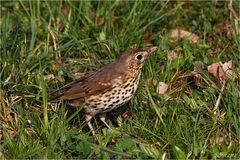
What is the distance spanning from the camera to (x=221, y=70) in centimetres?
578

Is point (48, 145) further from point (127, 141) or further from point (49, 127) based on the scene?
point (127, 141)

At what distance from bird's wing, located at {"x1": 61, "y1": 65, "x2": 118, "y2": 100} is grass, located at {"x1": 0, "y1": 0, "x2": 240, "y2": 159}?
11cm

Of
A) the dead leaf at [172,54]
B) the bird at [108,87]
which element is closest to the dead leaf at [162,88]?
the bird at [108,87]

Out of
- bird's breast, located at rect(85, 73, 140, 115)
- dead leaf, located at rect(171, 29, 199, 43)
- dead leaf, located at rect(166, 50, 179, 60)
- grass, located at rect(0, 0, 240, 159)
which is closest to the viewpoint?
grass, located at rect(0, 0, 240, 159)

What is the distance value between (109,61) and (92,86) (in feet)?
2.78

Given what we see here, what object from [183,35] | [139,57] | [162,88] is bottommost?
[162,88]

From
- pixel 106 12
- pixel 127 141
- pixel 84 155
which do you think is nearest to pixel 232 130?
pixel 127 141

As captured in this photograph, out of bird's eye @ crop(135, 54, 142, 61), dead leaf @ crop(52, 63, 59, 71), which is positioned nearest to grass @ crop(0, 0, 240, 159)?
dead leaf @ crop(52, 63, 59, 71)

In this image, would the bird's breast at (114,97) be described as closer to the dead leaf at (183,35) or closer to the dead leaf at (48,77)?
the dead leaf at (48,77)

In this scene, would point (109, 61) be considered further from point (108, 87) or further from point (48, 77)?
point (108, 87)

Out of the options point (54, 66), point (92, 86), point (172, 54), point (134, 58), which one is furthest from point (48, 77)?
point (172, 54)

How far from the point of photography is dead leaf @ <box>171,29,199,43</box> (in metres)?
6.73

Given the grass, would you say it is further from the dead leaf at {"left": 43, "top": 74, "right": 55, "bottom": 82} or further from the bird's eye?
the bird's eye

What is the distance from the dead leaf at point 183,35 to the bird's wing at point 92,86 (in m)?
1.53
